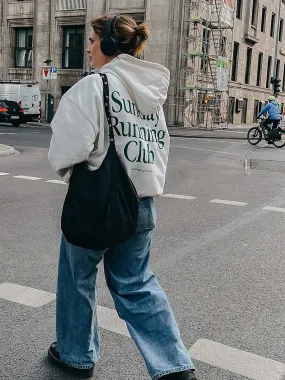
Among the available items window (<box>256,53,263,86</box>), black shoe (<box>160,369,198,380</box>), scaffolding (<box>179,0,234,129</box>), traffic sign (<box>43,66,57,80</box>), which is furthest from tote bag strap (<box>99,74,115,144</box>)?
window (<box>256,53,263,86</box>)

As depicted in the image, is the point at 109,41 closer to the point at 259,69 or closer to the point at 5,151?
the point at 5,151

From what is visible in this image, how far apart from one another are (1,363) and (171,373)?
39.6 inches

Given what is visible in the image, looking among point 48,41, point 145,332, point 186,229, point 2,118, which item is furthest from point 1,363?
point 48,41

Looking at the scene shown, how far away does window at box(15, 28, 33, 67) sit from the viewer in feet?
118

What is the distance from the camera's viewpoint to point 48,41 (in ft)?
113

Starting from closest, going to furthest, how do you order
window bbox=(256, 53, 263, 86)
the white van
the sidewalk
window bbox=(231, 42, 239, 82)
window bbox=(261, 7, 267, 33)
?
1. the sidewalk
2. the white van
3. window bbox=(231, 42, 239, 82)
4. window bbox=(261, 7, 267, 33)
5. window bbox=(256, 53, 263, 86)

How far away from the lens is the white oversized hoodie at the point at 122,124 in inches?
91.4

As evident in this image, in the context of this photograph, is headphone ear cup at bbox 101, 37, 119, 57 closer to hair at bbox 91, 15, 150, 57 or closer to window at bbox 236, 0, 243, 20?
hair at bbox 91, 15, 150, 57

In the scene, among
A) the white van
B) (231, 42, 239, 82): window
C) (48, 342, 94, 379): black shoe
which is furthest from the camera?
(231, 42, 239, 82): window

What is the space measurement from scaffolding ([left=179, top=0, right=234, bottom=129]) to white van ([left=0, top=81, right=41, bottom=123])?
8324 mm

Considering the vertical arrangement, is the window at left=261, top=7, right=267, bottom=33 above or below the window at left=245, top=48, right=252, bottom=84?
above

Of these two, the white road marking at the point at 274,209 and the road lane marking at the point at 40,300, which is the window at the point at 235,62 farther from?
the road lane marking at the point at 40,300

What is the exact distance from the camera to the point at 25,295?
3969mm

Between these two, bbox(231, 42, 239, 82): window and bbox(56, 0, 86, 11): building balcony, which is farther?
bbox(231, 42, 239, 82): window
